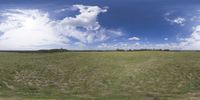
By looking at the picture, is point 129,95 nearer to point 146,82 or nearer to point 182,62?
point 146,82

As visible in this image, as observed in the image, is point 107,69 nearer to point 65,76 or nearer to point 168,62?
point 65,76

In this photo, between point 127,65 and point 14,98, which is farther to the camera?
point 127,65

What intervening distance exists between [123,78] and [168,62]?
17.9 m

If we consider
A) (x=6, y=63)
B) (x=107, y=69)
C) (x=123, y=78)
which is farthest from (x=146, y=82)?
(x=6, y=63)

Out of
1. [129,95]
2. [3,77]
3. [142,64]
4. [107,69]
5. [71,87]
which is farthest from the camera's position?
[142,64]

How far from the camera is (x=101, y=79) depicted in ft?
218

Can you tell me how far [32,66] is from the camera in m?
76.6

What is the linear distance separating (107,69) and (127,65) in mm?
5529

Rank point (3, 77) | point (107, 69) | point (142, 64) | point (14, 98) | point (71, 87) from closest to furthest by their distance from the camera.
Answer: point (14, 98)
point (71, 87)
point (3, 77)
point (107, 69)
point (142, 64)

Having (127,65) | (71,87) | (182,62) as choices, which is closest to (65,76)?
(71,87)

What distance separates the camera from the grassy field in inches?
2100

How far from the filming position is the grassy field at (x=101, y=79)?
5334cm

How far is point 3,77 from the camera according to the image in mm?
66000

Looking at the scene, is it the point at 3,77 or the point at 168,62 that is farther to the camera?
the point at 168,62
